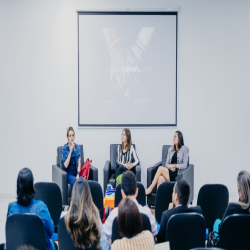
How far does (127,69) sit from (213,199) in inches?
131

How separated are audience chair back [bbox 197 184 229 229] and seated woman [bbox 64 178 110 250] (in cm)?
160

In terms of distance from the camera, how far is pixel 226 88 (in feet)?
21.7

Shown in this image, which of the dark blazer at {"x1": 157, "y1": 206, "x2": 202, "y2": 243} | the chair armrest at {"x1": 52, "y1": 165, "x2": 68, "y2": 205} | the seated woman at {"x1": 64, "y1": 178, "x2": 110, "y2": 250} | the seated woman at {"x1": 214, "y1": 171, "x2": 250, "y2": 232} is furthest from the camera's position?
the chair armrest at {"x1": 52, "y1": 165, "x2": 68, "y2": 205}

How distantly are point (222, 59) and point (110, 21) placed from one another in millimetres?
2185

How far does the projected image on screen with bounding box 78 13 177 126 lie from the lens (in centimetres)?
650

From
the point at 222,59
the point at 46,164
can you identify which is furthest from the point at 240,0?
the point at 46,164

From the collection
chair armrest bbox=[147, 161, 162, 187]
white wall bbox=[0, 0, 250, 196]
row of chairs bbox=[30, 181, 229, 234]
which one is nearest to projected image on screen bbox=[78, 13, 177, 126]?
white wall bbox=[0, 0, 250, 196]

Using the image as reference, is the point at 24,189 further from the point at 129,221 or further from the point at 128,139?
the point at 128,139

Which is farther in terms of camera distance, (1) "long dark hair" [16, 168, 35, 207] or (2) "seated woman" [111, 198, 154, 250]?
(1) "long dark hair" [16, 168, 35, 207]

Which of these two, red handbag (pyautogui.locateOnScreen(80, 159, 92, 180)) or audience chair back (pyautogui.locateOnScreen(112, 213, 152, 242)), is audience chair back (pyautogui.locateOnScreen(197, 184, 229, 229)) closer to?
audience chair back (pyautogui.locateOnScreen(112, 213, 152, 242))

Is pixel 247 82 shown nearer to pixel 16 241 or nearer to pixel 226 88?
pixel 226 88

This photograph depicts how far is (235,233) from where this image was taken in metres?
2.86

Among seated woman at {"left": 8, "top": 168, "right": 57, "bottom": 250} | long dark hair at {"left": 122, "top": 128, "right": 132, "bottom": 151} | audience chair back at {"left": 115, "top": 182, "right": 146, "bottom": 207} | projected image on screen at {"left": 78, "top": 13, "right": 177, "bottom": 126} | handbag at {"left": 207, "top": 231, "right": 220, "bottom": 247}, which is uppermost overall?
projected image on screen at {"left": 78, "top": 13, "right": 177, "bottom": 126}

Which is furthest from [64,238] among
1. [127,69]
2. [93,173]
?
[127,69]
